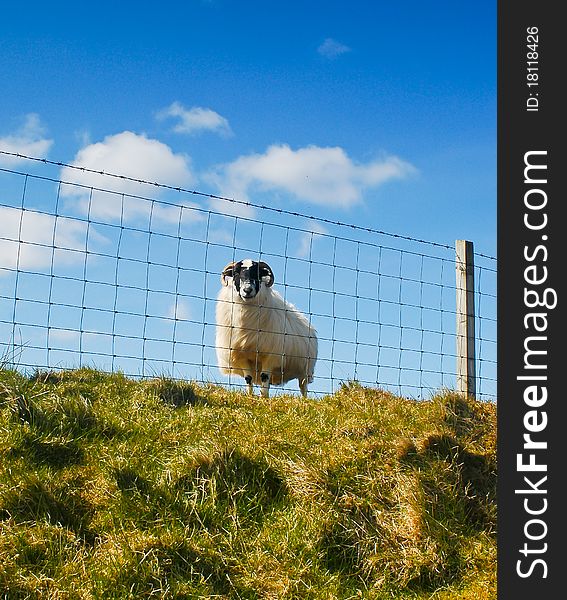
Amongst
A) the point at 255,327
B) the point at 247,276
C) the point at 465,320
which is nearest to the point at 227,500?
the point at 465,320

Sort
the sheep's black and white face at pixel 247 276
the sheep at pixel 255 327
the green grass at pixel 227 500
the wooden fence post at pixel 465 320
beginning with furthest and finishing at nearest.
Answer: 1. the sheep at pixel 255 327
2. the sheep's black and white face at pixel 247 276
3. the wooden fence post at pixel 465 320
4. the green grass at pixel 227 500

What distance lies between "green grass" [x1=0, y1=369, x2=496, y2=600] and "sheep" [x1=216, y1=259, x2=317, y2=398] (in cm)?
444

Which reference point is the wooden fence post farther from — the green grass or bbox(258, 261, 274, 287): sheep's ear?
bbox(258, 261, 274, 287): sheep's ear

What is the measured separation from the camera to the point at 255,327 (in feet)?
40.2

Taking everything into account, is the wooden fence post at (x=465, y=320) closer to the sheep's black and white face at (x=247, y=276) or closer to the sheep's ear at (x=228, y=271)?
the sheep's black and white face at (x=247, y=276)

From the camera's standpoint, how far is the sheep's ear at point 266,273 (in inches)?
474

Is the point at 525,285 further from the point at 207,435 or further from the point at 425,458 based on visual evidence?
the point at 207,435

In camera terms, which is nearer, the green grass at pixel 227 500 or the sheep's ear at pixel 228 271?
the green grass at pixel 227 500

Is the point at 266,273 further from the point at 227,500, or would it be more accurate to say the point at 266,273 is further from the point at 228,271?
the point at 227,500

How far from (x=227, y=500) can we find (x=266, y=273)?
21.2 ft

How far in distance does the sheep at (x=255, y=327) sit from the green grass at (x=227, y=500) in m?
4.44

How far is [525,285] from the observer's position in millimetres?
5781

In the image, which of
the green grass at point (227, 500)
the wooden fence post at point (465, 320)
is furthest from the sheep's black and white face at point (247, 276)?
the green grass at point (227, 500)

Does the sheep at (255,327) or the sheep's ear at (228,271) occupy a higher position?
the sheep's ear at (228,271)
